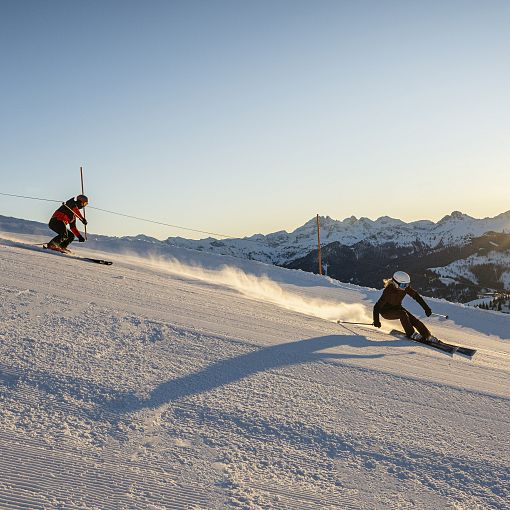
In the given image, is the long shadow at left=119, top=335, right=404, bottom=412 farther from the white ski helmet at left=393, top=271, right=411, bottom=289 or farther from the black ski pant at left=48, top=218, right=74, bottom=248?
the black ski pant at left=48, top=218, right=74, bottom=248

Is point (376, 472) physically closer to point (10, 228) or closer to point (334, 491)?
point (334, 491)

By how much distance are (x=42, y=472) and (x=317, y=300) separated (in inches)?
450

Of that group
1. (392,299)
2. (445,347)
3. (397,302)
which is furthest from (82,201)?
(445,347)

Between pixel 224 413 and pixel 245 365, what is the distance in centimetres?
133

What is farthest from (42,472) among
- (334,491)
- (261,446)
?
(334,491)

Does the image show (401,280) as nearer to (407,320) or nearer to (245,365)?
(407,320)

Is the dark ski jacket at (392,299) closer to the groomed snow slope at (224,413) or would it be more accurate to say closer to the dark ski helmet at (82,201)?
the groomed snow slope at (224,413)

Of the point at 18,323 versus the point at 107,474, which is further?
the point at 18,323

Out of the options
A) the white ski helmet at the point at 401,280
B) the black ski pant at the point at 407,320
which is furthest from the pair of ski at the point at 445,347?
the white ski helmet at the point at 401,280

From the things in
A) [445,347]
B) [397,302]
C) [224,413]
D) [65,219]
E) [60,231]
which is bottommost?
[445,347]

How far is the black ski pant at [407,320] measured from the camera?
9.58 m

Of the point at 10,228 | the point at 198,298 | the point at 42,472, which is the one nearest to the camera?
the point at 42,472

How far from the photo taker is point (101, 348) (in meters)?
5.79

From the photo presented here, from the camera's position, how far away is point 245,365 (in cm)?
598
